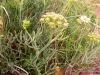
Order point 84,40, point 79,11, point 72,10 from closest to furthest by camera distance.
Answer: point 84,40 → point 72,10 → point 79,11

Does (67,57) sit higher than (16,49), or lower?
lower

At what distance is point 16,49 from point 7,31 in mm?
177

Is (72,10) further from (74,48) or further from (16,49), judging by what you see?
(16,49)

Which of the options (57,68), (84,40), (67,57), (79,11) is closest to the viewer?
(57,68)

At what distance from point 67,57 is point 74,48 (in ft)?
0.32

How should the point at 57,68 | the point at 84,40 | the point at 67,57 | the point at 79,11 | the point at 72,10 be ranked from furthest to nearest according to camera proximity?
the point at 79,11
the point at 72,10
the point at 84,40
the point at 67,57
the point at 57,68

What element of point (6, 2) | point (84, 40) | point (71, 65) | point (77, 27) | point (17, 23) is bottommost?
point (71, 65)

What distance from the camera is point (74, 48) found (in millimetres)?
1861

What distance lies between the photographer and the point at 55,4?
7.72ft

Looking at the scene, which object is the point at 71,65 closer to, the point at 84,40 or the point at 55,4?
the point at 84,40

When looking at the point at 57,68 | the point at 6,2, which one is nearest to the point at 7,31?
the point at 6,2

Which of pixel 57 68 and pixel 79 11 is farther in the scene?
pixel 79 11

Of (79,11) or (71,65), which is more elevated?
(79,11)

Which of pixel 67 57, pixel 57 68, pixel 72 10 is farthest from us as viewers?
pixel 72 10
